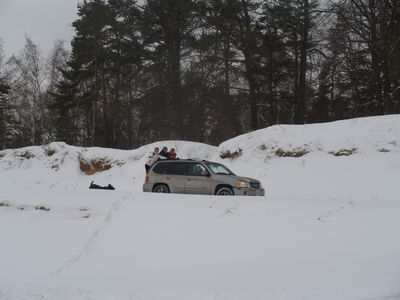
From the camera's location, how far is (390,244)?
21.7 ft

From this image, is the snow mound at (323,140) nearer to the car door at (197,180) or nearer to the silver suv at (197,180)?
the silver suv at (197,180)

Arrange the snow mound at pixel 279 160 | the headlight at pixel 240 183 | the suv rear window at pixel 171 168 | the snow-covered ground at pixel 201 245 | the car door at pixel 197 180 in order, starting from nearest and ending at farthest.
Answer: the snow-covered ground at pixel 201 245 → the headlight at pixel 240 183 → the car door at pixel 197 180 → the suv rear window at pixel 171 168 → the snow mound at pixel 279 160

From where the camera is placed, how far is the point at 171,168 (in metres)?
13.2

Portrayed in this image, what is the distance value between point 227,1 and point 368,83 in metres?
12.3

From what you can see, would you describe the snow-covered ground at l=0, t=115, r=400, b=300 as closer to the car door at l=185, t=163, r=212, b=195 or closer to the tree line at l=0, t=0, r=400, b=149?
the car door at l=185, t=163, r=212, b=195

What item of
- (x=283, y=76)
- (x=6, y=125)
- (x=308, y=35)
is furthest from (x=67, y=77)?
(x=308, y=35)

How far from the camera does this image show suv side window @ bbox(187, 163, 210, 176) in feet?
41.2

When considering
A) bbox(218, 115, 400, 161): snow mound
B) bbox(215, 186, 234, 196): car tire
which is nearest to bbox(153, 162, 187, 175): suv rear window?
bbox(215, 186, 234, 196): car tire

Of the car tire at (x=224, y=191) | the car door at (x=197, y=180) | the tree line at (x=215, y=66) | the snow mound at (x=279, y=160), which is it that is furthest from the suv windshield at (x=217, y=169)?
the tree line at (x=215, y=66)

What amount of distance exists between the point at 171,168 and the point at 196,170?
3.71 ft

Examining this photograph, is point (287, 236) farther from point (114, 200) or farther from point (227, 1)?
point (227, 1)

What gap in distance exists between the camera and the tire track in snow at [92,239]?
23.8 ft

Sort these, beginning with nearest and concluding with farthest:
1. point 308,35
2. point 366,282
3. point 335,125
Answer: point 366,282
point 335,125
point 308,35

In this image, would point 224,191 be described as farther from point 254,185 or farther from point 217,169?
point 217,169
